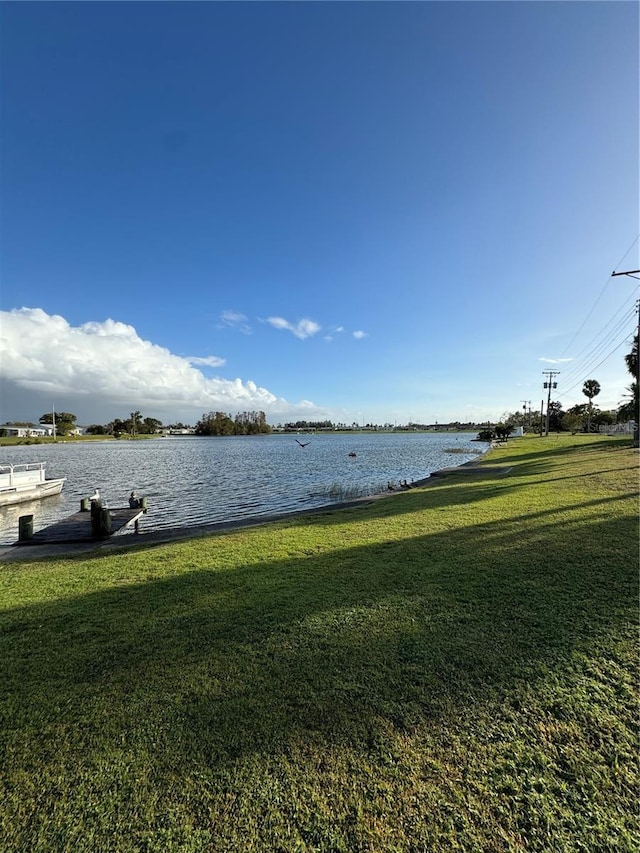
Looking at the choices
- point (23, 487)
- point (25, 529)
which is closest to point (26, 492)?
point (23, 487)

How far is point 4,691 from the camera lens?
3477mm

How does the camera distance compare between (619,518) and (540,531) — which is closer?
(540,531)

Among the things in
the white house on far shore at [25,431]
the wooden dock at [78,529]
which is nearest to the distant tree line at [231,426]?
the white house on far shore at [25,431]

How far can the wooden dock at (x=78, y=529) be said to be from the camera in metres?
11.7

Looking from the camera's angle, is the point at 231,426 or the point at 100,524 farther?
the point at 231,426

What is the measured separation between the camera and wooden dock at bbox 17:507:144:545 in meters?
11.7

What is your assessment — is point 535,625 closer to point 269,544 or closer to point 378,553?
point 378,553

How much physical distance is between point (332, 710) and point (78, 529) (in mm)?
13165

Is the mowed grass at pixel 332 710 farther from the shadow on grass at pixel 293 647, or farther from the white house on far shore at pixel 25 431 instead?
the white house on far shore at pixel 25 431

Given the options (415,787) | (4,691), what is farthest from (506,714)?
(4,691)

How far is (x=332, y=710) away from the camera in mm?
2975

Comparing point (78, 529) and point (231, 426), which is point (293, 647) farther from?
point (231, 426)

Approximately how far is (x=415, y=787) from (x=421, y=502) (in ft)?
33.9

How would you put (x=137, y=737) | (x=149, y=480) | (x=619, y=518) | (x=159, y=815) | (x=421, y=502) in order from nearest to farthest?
(x=159, y=815)
(x=137, y=737)
(x=619, y=518)
(x=421, y=502)
(x=149, y=480)
